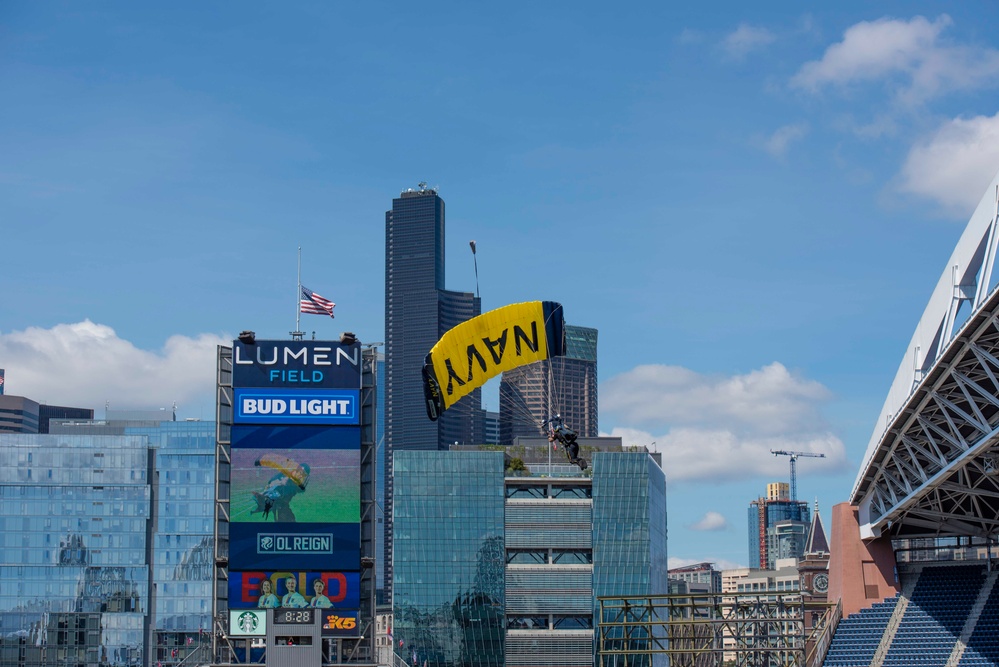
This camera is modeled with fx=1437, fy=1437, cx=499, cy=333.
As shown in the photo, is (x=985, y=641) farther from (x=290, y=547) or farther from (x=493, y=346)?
(x=290, y=547)

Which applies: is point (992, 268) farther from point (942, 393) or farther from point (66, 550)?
point (66, 550)

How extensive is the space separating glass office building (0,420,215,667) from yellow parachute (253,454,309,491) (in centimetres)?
6751

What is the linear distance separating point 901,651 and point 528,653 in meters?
50.8

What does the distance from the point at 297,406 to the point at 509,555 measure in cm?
4408

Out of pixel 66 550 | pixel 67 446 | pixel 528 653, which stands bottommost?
pixel 528 653

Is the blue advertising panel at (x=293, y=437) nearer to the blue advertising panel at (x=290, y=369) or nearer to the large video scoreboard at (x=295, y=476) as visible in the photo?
the large video scoreboard at (x=295, y=476)

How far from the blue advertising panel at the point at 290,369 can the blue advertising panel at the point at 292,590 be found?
32.2 feet

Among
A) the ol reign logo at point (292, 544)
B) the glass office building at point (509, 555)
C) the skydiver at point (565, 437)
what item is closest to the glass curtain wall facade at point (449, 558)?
the glass office building at point (509, 555)

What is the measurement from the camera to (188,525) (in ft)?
467

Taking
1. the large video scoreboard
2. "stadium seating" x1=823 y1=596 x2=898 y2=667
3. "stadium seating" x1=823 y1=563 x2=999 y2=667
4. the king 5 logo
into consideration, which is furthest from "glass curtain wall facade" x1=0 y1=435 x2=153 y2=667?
"stadium seating" x1=823 y1=563 x2=999 y2=667

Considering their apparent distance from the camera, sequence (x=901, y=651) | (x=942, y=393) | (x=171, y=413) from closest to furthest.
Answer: (x=942, y=393) → (x=901, y=651) → (x=171, y=413)

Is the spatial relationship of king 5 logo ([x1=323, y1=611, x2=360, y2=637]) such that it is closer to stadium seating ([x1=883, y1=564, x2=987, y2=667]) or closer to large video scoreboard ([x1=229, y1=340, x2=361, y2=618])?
large video scoreboard ([x1=229, y1=340, x2=361, y2=618])

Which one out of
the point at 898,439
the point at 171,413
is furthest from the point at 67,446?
the point at 898,439

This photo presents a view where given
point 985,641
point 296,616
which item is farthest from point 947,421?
point 296,616
